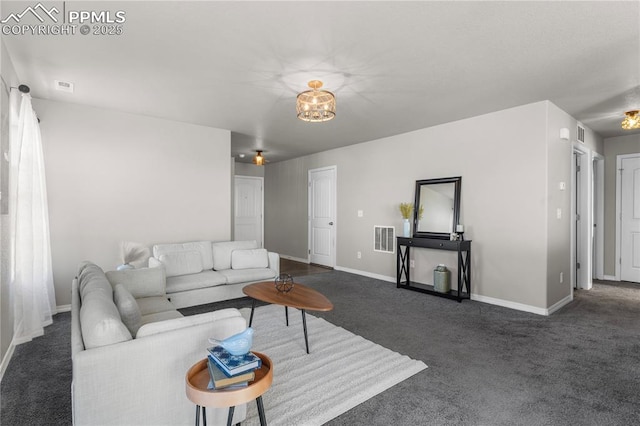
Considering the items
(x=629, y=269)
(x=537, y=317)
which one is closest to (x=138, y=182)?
(x=537, y=317)

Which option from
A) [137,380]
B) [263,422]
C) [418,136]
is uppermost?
Answer: [418,136]

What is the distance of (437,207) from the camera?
468 cm

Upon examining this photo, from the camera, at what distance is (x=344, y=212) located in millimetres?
6344

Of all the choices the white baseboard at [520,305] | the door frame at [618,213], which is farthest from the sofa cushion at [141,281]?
the door frame at [618,213]

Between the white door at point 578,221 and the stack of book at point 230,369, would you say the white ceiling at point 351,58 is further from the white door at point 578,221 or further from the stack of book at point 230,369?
the stack of book at point 230,369

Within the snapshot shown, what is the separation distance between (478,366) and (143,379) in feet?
7.63

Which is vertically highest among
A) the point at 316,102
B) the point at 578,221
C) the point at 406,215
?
the point at 316,102

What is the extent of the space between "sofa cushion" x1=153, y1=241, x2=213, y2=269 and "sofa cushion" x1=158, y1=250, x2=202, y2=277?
0.25 feet

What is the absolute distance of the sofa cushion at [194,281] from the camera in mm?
3582

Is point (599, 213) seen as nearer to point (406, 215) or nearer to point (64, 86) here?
point (406, 215)

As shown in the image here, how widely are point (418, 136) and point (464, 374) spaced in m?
3.62

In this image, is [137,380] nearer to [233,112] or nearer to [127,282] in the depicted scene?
[127,282]

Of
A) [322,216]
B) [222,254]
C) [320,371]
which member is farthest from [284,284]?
[322,216]

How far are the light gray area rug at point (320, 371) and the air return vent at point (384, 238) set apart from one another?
2.46m
